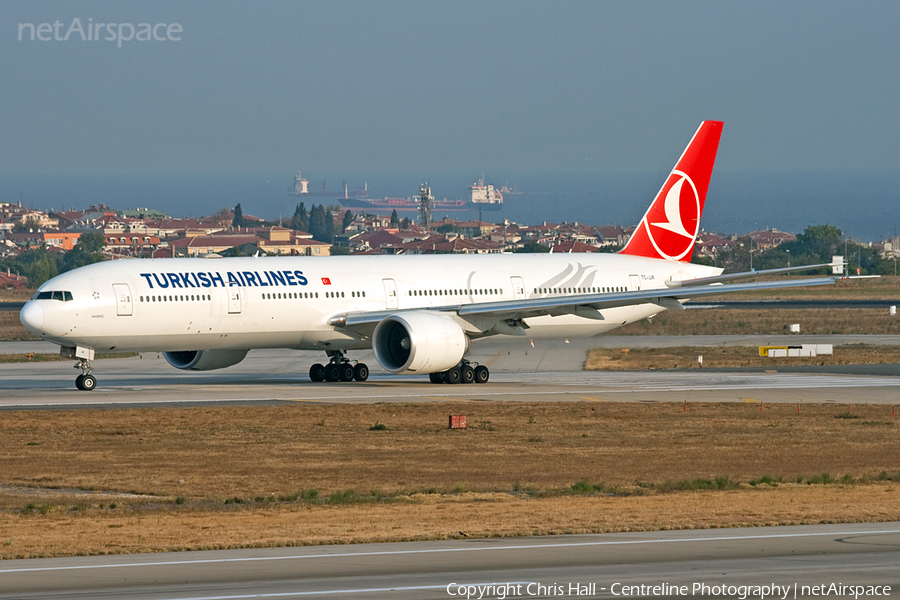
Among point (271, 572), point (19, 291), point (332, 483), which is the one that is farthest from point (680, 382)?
point (19, 291)

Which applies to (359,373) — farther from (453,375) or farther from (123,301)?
(123,301)

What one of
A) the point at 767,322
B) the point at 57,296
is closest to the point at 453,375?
the point at 57,296

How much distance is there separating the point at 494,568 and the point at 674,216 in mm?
37207

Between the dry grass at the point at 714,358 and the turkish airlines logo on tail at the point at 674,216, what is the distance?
4.96 metres

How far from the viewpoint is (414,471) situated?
23672 mm

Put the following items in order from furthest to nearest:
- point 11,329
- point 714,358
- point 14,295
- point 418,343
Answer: point 14,295
point 11,329
point 714,358
point 418,343

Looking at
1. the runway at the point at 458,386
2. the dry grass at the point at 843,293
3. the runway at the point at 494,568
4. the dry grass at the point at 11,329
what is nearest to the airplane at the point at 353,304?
the runway at the point at 458,386

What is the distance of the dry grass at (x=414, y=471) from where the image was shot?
17656 millimetres

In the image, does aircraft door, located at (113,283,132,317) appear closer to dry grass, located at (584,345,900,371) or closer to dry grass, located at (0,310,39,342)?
dry grass, located at (584,345,900,371)

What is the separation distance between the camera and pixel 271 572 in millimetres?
13938

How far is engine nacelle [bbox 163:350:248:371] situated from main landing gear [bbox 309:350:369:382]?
2.79 m

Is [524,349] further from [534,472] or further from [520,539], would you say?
[520,539]

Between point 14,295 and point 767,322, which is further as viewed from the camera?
point 14,295

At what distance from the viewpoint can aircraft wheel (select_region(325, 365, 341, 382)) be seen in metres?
43.4
